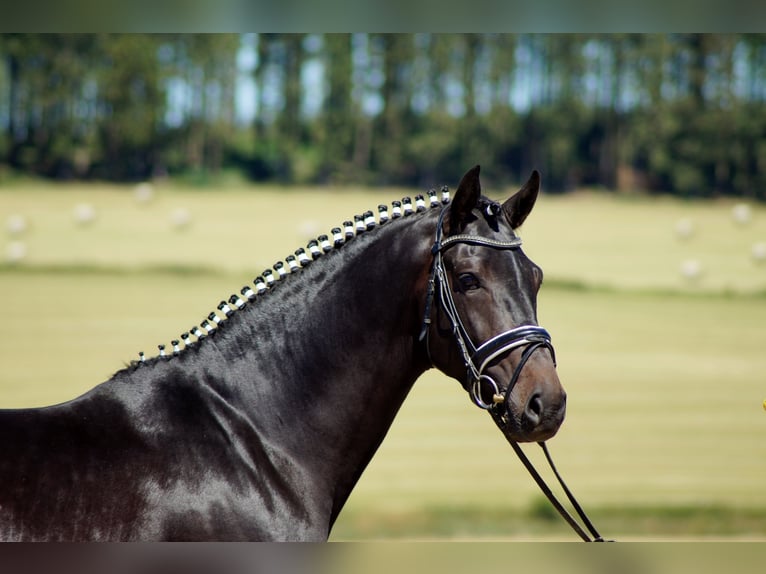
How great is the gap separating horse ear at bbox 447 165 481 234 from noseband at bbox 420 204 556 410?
3cm

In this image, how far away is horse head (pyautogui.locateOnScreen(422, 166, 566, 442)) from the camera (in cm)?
197

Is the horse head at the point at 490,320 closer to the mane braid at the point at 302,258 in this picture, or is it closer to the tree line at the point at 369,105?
the mane braid at the point at 302,258

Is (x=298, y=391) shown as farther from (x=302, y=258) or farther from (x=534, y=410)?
(x=534, y=410)

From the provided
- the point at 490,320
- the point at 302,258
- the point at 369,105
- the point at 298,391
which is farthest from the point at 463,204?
the point at 369,105

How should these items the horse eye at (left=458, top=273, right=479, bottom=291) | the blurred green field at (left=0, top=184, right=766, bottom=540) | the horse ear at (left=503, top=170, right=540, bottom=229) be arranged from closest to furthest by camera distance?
the horse eye at (left=458, top=273, right=479, bottom=291) → the horse ear at (left=503, top=170, right=540, bottom=229) → the blurred green field at (left=0, top=184, right=766, bottom=540)

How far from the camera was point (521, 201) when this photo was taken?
221cm

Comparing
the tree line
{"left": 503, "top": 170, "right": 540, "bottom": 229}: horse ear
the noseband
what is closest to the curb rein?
the noseband

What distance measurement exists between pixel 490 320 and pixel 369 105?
20.5 ft

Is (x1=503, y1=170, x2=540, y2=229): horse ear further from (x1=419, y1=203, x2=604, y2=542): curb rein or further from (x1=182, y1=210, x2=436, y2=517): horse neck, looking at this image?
(x1=182, y1=210, x2=436, y2=517): horse neck

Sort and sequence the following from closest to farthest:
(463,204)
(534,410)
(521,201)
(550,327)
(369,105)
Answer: (534,410) < (463,204) < (521,201) < (369,105) < (550,327)

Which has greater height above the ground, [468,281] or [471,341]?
[468,281]

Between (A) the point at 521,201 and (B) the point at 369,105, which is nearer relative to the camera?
(A) the point at 521,201

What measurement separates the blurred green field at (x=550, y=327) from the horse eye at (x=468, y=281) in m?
5.04
